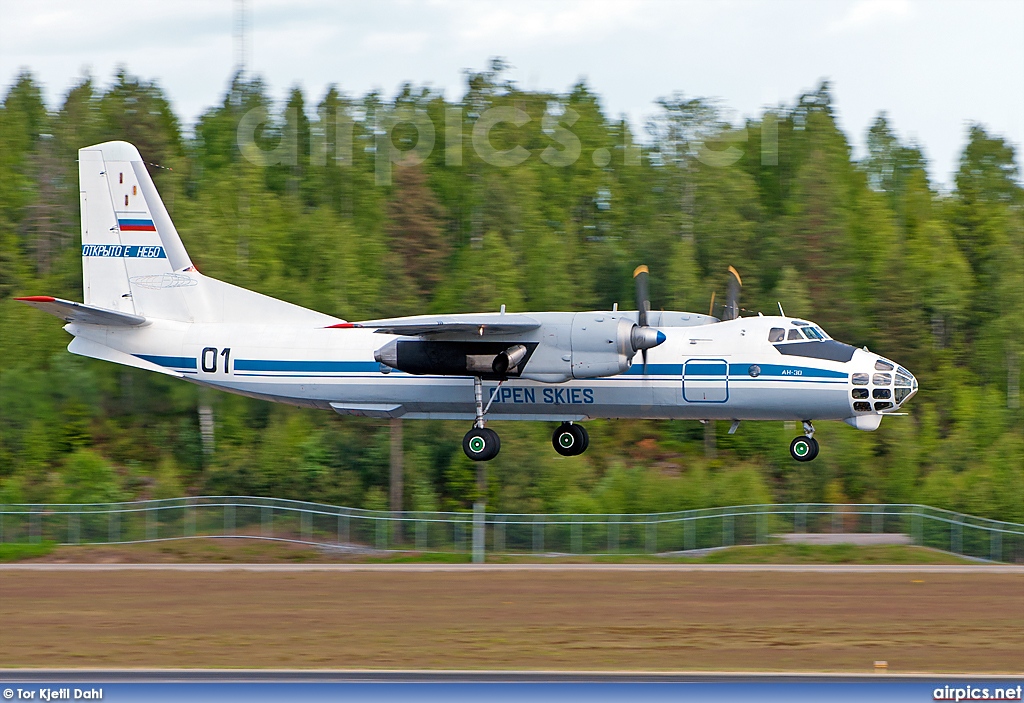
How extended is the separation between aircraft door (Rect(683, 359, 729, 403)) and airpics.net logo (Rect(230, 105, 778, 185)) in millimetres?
33428

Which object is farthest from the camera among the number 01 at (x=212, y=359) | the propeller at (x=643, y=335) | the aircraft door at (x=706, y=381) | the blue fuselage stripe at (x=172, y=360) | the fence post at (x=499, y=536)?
the fence post at (x=499, y=536)

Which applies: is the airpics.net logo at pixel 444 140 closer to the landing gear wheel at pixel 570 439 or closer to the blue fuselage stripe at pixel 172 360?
the blue fuselage stripe at pixel 172 360

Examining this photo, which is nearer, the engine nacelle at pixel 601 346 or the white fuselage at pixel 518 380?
the engine nacelle at pixel 601 346

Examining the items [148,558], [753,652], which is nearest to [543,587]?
[753,652]

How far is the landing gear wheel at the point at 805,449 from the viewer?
23938 millimetres

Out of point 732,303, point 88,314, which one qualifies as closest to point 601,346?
point 732,303

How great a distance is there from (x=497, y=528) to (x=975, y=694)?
1809 centimetres

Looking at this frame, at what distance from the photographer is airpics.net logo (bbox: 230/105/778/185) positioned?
2293 inches

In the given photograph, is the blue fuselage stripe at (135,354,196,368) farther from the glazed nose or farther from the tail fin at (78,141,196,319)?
the glazed nose

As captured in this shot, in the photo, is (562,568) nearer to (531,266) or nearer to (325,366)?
(325,366)

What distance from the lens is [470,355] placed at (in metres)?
24.4

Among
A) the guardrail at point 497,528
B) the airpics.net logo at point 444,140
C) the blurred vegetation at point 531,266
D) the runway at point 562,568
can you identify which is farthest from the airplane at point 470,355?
the airpics.net logo at point 444,140

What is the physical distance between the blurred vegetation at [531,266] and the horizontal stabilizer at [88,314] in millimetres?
9481

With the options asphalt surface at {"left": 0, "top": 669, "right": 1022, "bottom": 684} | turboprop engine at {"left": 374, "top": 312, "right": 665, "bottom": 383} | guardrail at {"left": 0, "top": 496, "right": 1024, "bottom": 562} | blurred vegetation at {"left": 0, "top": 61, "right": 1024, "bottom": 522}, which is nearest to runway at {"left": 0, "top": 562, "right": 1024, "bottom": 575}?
guardrail at {"left": 0, "top": 496, "right": 1024, "bottom": 562}
